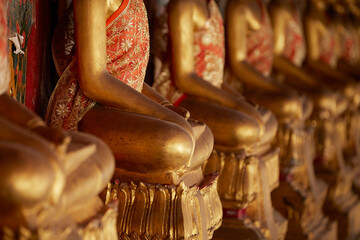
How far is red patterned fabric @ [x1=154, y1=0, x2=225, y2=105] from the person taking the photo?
2.49 m

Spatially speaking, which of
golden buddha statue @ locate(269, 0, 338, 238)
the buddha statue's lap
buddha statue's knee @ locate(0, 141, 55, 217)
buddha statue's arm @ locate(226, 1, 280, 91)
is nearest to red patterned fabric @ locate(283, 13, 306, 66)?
golden buddha statue @ locate(269, 0, 338, 238)

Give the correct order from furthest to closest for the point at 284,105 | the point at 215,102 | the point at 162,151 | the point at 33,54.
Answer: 1. the point at 284,105
2. the point at 215,102
3. the point at 33,54
4. the point at 162,151

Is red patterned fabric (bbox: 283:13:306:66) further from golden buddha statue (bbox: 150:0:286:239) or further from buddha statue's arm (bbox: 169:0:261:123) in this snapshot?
buddha statue's arm (bbox: 169:0:261:123)

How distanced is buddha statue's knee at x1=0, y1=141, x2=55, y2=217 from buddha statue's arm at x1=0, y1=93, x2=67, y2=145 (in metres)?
0.16

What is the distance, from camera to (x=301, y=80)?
3785 millimetres

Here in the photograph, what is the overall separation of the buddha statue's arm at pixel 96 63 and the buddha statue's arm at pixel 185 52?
1.95 ft

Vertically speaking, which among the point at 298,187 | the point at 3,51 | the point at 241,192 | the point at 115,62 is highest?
the point at 3,51

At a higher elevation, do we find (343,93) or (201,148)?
(201,148)

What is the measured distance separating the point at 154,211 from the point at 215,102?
2.65 ft

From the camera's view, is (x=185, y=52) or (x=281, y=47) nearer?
(x=185, y=52)

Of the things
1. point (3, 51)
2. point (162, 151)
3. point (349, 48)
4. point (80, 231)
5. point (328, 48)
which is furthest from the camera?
point (349, 48)

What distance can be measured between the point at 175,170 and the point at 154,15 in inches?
33.7

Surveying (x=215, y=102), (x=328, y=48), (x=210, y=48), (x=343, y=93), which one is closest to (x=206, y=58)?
(x=210, y=48)

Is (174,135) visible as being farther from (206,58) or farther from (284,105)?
(284,105)
